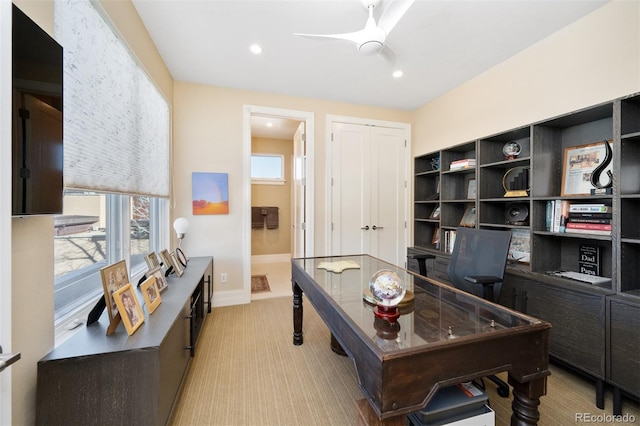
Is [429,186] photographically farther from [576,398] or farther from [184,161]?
[184,161]

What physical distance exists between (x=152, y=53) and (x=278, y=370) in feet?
9.76

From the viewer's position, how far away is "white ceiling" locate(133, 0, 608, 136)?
A: 190 centimetres

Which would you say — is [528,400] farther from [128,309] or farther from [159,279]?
[159,279]

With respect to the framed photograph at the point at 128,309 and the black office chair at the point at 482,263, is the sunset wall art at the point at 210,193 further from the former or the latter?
the black office chair at the point at 482,263

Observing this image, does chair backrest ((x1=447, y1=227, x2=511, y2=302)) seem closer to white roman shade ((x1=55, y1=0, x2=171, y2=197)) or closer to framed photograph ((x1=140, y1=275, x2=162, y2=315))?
framed photograph ((x1=140, y1=275, x2=162, y2=315))

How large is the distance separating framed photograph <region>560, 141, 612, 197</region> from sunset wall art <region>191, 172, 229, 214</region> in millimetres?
3418

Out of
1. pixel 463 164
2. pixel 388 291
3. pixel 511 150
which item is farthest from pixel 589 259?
pixel 388 291

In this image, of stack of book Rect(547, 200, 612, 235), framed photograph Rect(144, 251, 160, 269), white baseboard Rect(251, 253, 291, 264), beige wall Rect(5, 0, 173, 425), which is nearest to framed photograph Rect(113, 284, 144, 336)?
beige wall Rect(5, 0, 173, 425)

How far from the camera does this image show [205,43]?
92.5 inches

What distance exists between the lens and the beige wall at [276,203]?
18.7 feet

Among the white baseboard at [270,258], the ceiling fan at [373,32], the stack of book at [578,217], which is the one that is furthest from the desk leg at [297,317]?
the white baseboard at [270,258]

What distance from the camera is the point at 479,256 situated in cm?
196

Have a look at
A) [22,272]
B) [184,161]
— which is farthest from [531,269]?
[184,161]

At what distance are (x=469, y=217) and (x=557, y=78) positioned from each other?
1.51m
